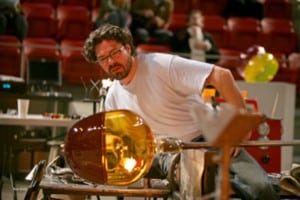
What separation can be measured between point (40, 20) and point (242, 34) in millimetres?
2416

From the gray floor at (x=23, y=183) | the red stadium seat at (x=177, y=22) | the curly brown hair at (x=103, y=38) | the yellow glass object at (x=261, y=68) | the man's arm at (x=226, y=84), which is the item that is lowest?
the gray floor at (x=23, y=183)

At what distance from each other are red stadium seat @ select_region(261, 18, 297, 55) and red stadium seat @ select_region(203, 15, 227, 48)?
52cm

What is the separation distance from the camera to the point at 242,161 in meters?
2.43

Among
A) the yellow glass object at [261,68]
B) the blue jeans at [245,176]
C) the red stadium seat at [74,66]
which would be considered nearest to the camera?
the blue jeans at [245,176]

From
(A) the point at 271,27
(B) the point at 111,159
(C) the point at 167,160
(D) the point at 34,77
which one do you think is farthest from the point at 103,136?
(A) the point at 271,27

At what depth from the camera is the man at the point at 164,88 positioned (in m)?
2.35

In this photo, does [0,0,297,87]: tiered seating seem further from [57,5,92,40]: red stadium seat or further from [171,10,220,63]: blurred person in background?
[171,10,220,63]: blurred person in background

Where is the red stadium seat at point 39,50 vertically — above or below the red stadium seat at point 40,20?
below

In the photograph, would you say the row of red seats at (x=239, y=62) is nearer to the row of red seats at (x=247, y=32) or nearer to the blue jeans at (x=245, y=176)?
the row of red seats at (x=247, y=32)

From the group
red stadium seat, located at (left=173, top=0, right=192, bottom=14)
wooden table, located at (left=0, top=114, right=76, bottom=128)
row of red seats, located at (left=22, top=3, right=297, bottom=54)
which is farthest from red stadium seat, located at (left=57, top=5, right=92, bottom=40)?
wooden table, located at (left=0, top=114, right=76, bottom=128)

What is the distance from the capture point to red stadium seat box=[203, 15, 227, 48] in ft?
24.7

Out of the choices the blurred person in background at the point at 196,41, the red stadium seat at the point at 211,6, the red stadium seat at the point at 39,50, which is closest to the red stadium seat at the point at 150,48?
the blurred person in background at the point at 196,41

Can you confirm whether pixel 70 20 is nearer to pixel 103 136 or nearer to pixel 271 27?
pixel 271 27

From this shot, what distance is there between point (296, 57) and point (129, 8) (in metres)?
1.99
